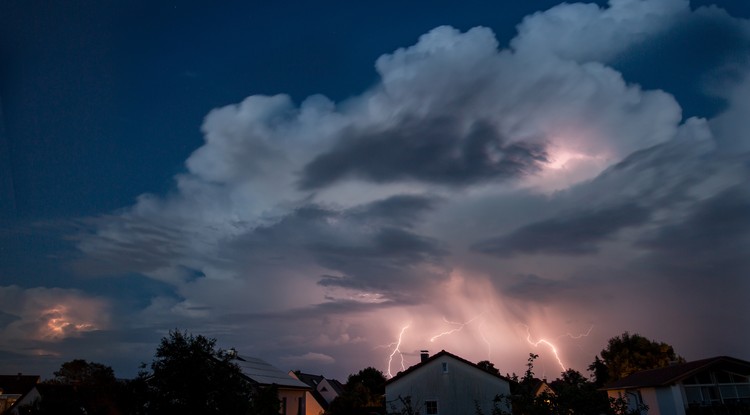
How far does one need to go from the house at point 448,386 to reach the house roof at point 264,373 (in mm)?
9080

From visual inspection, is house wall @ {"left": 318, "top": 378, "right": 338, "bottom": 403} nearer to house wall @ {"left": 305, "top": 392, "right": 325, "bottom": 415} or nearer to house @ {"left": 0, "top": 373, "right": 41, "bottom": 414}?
house wall @ {"left": 305, "top": 392, "right": 325, "bottom": 415}

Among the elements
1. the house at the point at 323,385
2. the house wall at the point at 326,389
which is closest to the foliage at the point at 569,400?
the house at the point at 323,385

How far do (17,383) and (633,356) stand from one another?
89522 mm

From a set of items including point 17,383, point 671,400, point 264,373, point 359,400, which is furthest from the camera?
point 17,383

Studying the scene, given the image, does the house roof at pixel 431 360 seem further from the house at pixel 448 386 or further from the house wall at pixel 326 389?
the house wall at pixel 326 389

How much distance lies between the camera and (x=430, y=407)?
40.7 metres

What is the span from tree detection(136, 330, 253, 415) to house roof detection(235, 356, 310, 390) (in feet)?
65.4

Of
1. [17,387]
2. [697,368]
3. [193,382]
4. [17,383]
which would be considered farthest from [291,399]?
[17,383]

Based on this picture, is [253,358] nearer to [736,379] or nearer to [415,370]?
[415,370]

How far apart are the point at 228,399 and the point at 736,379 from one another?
39.4 meters

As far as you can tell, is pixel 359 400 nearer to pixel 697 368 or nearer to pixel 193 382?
pixel 697 368

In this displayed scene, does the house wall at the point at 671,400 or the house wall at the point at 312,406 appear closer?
the house wall at the point at 671,400

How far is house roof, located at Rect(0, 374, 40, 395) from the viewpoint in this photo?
6491cm

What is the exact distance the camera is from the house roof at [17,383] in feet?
213
